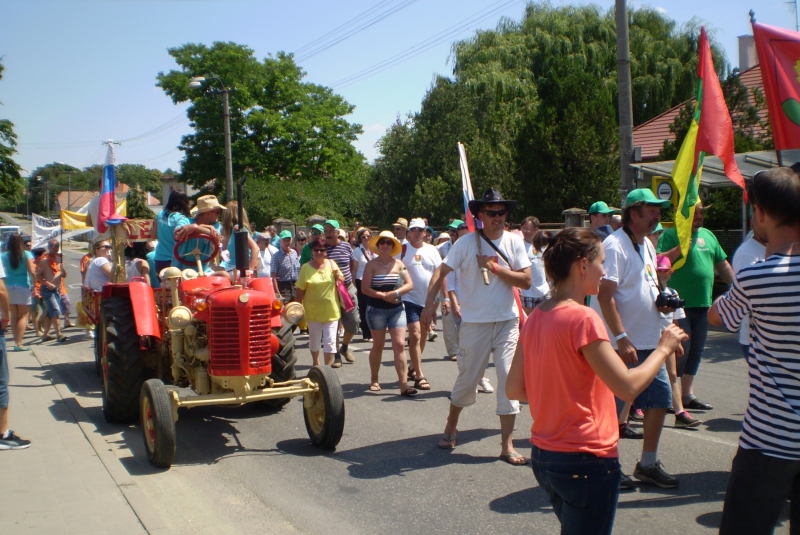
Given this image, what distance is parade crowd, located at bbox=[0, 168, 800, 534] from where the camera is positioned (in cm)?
292

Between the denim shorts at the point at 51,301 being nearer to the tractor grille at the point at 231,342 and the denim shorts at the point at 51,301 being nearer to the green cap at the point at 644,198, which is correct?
the tractor grille at the point at 231,342

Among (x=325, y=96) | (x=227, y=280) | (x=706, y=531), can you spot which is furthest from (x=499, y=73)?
(x=706, y=531)

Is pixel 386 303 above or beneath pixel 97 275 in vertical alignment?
beneath

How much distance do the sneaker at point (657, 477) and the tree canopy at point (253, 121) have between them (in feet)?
130

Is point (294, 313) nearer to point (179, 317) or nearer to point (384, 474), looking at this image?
point (179, 317)

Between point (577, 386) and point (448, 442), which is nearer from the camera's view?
point (577, 386)

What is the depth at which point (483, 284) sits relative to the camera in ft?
20.1

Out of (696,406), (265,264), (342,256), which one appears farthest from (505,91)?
(696,406)

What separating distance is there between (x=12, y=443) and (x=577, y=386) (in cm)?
515

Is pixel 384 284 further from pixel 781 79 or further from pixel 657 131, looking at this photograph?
pixel 657 131

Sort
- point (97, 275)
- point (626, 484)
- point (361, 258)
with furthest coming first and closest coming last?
→ point (361, 258)
point (97, 275)
point (626, 484)

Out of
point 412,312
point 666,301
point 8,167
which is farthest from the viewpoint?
point 8,167

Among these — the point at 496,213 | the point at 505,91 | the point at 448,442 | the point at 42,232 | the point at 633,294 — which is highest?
the point at 505,91

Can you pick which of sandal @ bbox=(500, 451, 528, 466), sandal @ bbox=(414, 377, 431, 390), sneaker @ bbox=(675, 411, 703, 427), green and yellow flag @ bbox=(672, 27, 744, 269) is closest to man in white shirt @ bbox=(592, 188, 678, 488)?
green and yellow flag @ bbox=(672, 27, 744, 269)
